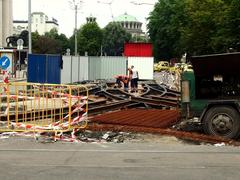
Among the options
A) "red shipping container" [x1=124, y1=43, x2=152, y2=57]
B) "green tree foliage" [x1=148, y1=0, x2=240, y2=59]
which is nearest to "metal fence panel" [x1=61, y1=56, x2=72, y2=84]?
"green tree foliage" [x1=148, y1=0, x2=240, y2=59]

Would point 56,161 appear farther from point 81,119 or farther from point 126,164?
point 81,119

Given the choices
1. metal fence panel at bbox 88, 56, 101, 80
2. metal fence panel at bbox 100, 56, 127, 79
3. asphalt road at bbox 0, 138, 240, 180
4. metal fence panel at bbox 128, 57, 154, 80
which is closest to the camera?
asphalt road at bbox 0, 138, 240, 180

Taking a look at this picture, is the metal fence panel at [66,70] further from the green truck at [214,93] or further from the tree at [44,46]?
the tree at [44,46]

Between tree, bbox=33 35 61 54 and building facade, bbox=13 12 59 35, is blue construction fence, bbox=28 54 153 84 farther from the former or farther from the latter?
building facade, bbox=13 12 59 35

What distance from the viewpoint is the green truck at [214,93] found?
1238 cm

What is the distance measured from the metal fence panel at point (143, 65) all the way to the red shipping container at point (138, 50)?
1.41 meters

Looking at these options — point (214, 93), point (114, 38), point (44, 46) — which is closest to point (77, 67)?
point (214, 93)

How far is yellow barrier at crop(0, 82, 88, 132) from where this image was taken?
13.4 meters

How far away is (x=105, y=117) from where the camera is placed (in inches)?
631

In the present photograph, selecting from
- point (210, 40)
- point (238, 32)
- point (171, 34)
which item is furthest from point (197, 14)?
point (171, 34)

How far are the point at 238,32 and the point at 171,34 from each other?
4360 centimetres

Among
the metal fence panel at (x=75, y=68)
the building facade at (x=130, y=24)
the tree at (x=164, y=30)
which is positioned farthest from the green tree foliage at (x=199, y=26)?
the building facade at (x=130, y=24)

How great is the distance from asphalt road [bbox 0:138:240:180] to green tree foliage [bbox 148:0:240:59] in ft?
50.5

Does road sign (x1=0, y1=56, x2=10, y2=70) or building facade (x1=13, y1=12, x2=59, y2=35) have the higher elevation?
building facade (x1=13, y1=12, x2=59, y2=35)
